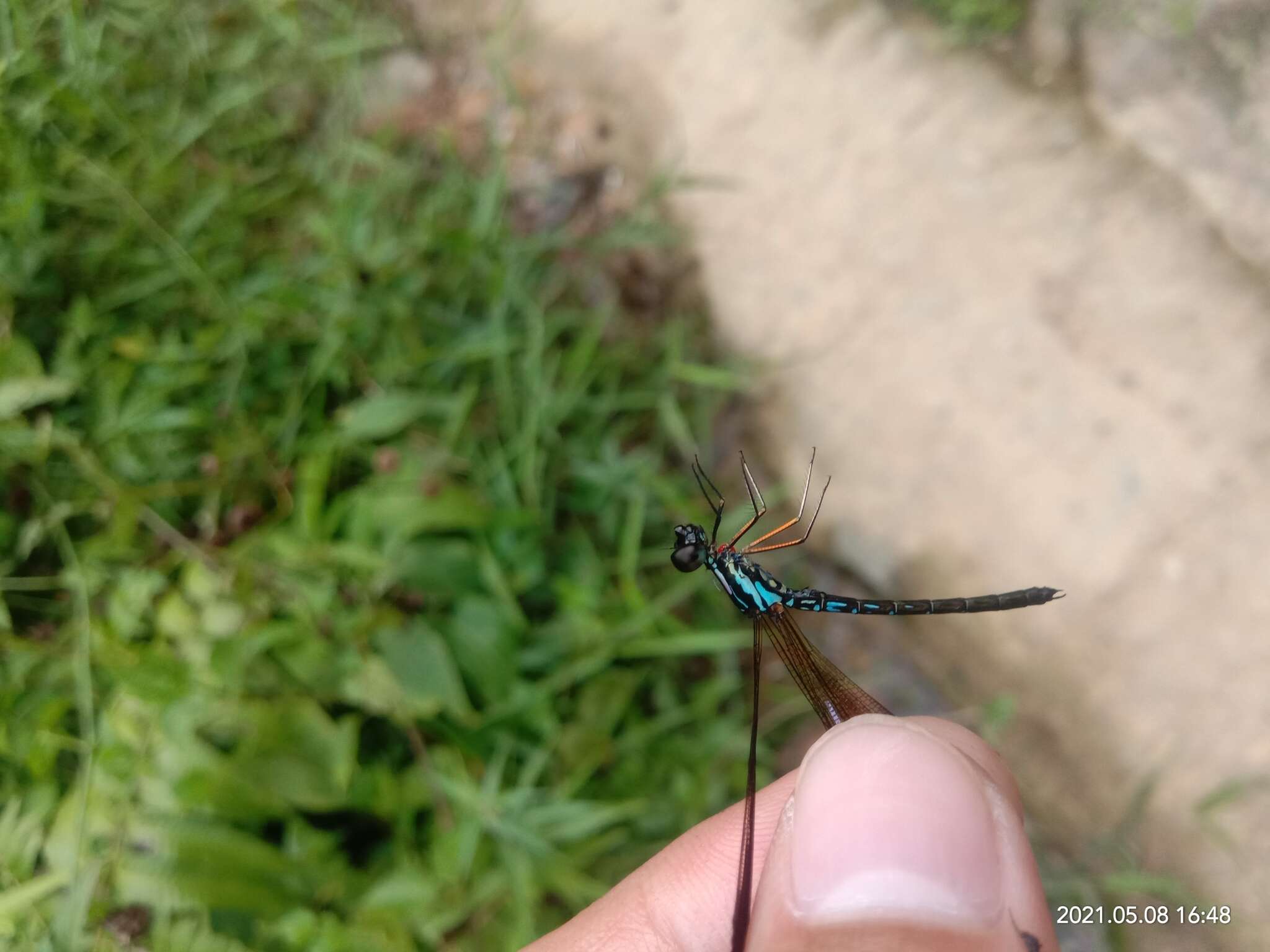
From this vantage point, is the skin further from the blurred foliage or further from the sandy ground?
the blurred foliage

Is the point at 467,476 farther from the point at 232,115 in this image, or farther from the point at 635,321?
the point at 232,115

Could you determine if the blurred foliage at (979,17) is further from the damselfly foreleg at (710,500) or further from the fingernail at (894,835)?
the fingernail at (894,835)

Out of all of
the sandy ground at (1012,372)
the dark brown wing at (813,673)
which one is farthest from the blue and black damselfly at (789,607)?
the sandy ground at (1012,372)

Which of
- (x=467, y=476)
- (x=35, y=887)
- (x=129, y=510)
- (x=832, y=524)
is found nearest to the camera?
(x=35, y=887)

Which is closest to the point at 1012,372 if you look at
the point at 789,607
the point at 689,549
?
the point at 789,607

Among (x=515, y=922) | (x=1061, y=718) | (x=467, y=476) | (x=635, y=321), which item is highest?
(x=635, y=321)

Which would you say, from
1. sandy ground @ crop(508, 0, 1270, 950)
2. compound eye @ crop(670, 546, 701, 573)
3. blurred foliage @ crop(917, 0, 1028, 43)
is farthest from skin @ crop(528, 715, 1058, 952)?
blurred foliage @ crop(917, 0, 1028, 43)

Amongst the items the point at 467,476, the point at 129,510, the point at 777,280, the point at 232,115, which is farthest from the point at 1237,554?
the point at 232,115
